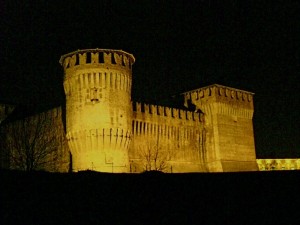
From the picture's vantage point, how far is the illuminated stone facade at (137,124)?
28359 millimetres

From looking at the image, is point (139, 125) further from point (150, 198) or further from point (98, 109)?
point (150, 198)

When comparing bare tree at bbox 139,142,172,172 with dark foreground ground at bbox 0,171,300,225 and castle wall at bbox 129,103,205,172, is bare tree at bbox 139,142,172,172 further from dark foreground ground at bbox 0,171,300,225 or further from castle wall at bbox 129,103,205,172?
dark foreground ground at bbox 0,171,300,225

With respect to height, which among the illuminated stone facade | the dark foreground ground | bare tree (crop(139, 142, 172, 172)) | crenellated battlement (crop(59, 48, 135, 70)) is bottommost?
the dark foreground ground

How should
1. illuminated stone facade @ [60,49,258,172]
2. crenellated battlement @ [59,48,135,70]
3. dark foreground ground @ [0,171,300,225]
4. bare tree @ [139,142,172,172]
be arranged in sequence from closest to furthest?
1. dark foreground ground @ [0,171,300,225]
2. illuminated stone facade @ [60,49,258,172]
3. crenellated battlement @ [59,48,135,70]
4. bare tree @ [139,142,172,172]

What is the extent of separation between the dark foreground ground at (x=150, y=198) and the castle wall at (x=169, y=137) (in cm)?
1659

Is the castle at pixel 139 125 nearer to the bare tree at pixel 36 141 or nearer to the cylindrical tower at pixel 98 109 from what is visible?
the cylindrical tower at pixel 98 109

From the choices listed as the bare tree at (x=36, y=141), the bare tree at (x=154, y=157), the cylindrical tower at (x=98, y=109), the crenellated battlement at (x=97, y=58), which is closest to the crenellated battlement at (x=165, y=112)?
the bare tree at (x=154, y=157)

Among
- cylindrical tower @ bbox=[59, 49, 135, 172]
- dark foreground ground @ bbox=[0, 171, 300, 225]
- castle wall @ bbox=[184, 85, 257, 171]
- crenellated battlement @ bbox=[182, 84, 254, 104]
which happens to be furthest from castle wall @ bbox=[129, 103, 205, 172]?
dark foreground ground @ bbox=[0, 171, 300, 225]

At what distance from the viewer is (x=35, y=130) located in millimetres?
35000

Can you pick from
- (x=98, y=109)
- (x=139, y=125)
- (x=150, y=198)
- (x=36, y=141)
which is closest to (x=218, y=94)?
(x=139, y=125)

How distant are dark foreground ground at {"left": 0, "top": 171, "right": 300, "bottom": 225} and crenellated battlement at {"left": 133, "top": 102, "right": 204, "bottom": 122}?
17.5 m

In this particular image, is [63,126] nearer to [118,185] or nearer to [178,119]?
[178,119]

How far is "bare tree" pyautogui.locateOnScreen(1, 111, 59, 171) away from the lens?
32906 millimetres

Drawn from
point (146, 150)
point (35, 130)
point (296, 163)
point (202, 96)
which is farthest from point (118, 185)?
point (296, 163)
